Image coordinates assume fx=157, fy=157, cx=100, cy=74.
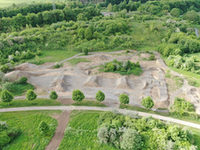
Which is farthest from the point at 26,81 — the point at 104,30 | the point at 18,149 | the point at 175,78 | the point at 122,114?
the point at 104,30

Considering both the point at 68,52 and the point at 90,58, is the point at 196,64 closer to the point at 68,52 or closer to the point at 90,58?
the point at 90,58

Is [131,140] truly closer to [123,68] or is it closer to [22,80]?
[123,68]

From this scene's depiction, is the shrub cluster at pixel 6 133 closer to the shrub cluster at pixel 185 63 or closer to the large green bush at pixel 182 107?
the large green bush at pixel 182 107

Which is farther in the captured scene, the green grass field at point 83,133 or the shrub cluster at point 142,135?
the green grass field at point 83,133

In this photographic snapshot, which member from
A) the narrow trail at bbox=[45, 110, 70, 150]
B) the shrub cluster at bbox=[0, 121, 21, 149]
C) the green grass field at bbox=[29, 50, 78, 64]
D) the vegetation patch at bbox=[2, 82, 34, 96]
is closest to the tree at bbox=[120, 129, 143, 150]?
the narrow trail at bbox=[45, 110, 70, 150]

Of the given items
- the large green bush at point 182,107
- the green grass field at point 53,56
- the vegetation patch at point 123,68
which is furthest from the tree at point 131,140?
the green grass field at point 53,56

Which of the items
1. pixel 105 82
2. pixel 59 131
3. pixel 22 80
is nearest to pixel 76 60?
pixel 105 82
